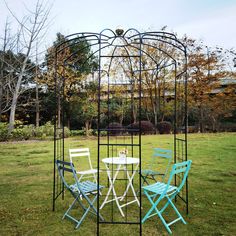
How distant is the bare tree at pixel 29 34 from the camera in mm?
12624

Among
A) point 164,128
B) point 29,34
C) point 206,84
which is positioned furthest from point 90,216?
point 206,84

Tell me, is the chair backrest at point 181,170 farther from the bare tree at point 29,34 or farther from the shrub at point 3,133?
the bare tree at point 29,34

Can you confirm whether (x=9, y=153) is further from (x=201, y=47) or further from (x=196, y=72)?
(x=201, y=47)

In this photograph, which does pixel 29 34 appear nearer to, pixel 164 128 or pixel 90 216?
pixel 164 128

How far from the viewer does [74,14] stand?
1000 cm

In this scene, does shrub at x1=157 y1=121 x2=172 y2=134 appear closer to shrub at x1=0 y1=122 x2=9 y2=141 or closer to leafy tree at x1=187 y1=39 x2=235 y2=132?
leafy tree at x1=187 y1=39 x2=235 y2=132

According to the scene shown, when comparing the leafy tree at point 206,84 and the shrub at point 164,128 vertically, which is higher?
the leafy tree at point 206,84

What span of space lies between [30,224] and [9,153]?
6153 mm

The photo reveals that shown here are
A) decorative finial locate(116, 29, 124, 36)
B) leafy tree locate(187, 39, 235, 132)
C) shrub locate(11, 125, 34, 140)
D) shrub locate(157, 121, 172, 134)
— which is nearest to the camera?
decorative finial locate(116, 29, 124, 36)

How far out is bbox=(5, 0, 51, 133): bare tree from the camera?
12.6 meters

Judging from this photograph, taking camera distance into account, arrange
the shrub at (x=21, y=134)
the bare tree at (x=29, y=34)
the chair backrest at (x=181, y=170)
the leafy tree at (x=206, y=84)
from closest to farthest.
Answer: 1. the chair backrest at (x=181, y=170)
2. the shrub at (x=21, y=134)
3. the bare tree at (x=29, y=34)
4. the leafy tree at (x=206, y=84)

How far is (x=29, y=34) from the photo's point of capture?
13148 millimetres

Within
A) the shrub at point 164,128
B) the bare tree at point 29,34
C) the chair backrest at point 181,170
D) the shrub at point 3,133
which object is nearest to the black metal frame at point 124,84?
the chair backrest at point 181,170

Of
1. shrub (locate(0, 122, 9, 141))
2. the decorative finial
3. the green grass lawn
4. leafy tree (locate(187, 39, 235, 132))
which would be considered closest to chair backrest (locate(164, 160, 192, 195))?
the green grass lawn
